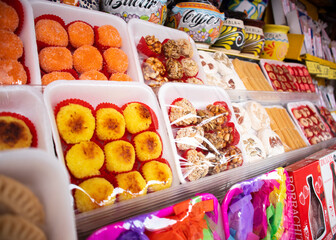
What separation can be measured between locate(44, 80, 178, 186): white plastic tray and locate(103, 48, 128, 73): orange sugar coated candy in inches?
9.2

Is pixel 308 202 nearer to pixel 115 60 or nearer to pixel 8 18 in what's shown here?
pixel 115 60

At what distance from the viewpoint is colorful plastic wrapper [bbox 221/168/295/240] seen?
0.97 metres

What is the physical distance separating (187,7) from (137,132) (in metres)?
1.14

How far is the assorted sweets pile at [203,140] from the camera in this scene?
1.11 meters

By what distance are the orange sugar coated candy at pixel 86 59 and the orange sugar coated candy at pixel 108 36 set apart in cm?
11

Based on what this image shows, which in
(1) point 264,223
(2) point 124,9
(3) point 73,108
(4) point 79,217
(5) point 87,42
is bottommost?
(1) point 264,223

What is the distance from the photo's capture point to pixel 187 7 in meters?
1.72

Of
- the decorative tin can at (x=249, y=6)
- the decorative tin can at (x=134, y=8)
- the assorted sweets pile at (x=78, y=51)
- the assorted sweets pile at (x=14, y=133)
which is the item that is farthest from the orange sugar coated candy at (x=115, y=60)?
the decorative tin can at (x=249, y=6)

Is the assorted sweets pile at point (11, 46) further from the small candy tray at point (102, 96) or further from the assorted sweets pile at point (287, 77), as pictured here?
the assorted sweets pile at point (287, 77)

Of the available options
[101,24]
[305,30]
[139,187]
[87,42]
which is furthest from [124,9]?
[305,30]

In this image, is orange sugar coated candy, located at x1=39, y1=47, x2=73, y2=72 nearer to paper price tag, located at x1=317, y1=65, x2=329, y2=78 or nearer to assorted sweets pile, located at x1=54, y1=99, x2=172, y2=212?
assorted sweets pile, located at x1=54, y1=99, x2=172, y2=212

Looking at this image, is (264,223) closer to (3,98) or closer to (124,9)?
(3,98)

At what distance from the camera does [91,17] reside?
135 cm

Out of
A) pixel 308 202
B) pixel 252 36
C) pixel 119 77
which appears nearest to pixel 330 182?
pixel 308 202
